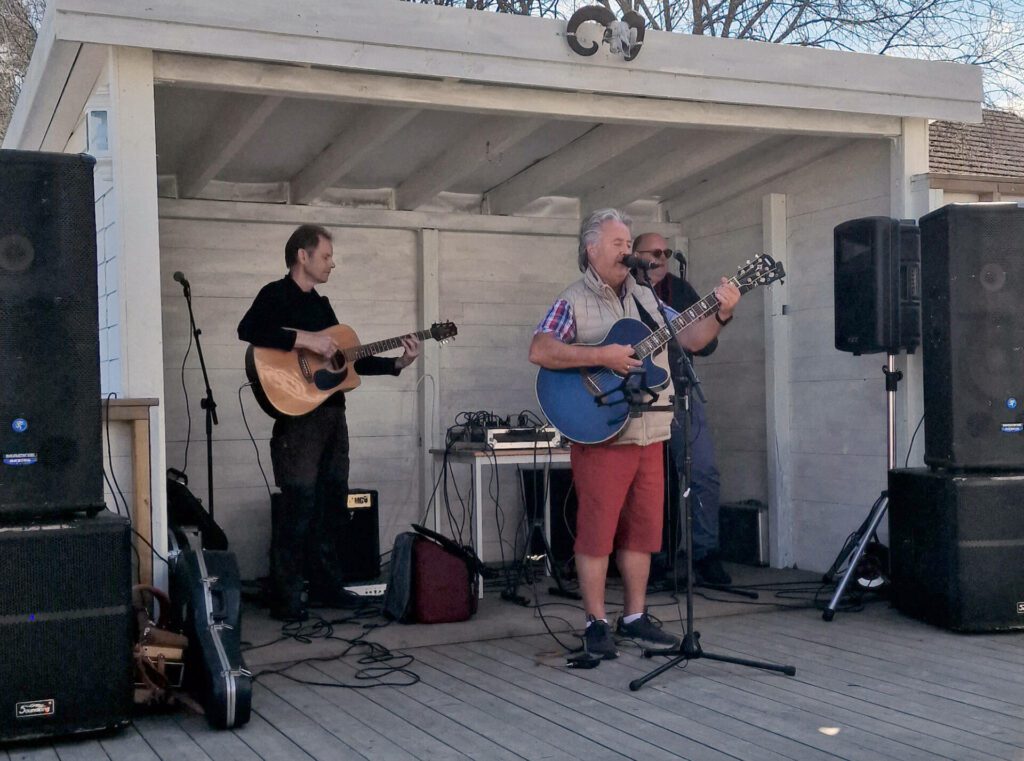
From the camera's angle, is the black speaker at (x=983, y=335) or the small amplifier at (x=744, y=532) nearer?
the black speaker at (x=983, y=335)

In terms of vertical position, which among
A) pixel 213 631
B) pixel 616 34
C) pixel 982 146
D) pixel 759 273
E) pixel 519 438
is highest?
pixel 982 146

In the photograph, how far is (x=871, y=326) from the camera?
15.5ft

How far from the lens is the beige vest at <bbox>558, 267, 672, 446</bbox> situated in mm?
3879

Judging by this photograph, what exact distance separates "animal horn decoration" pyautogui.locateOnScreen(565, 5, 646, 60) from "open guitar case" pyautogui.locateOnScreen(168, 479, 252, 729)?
2359 mm

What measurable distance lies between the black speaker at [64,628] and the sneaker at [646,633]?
5.90 feet

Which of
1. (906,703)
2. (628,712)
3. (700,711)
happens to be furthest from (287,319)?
(906,703)

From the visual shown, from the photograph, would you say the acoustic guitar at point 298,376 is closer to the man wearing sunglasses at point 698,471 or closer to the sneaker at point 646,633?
the man wearing sunglasses at point 698,471

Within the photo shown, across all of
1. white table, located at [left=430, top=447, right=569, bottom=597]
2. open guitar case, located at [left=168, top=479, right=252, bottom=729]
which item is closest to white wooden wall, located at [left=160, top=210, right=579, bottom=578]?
white table, located at [left=430, top=447, right=569, bottom=597]

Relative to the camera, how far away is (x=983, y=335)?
14.1 ft

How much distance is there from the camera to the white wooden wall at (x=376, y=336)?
5930mm

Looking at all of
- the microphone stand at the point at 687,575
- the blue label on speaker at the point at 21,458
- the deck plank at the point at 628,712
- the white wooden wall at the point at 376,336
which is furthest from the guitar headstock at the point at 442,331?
A: the blue label on speaker at the point at 21,458

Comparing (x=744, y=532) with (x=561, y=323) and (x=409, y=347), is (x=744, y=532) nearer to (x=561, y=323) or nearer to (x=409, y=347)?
Answer: (x=409, y=347)

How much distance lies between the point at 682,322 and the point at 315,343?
5.63 feet

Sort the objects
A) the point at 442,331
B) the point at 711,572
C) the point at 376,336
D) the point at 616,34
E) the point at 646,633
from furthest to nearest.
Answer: the point at 376,336, the point at 711,572, the point at 442,331, the point at 616,34, the point at 646,633
